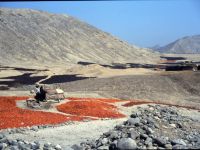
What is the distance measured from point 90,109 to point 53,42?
293 feet

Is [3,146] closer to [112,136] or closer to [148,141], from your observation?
[112,136]

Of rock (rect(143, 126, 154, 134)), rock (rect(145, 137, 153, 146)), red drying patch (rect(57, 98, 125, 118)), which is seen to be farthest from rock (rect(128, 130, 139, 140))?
red drying patch (rect(57, 98, 125, 118))

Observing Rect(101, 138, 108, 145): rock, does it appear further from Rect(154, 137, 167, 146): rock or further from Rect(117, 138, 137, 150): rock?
Rect(154, 137, 167, 146): rock

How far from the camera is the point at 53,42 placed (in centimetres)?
11762

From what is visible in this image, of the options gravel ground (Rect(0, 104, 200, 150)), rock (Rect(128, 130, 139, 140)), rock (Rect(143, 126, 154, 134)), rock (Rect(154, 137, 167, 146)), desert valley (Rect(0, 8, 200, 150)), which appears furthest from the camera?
desert valley (Rect(0, 8, 200, 150))

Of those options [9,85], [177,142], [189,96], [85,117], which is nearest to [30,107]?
[85,117]

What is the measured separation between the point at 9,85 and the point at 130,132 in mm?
40509

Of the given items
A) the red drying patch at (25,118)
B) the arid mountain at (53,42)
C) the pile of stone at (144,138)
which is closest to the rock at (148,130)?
the pile of stone at (144,138)

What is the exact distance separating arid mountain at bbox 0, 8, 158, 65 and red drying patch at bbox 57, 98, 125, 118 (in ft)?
206

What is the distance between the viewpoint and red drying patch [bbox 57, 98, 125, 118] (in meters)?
28.6

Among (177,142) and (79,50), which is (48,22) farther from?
(177,142)

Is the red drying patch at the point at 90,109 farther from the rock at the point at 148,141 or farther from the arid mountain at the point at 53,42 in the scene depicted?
the arid mountain at the point at 53,42

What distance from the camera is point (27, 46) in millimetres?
107312

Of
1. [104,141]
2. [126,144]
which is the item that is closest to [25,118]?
[104,141]
